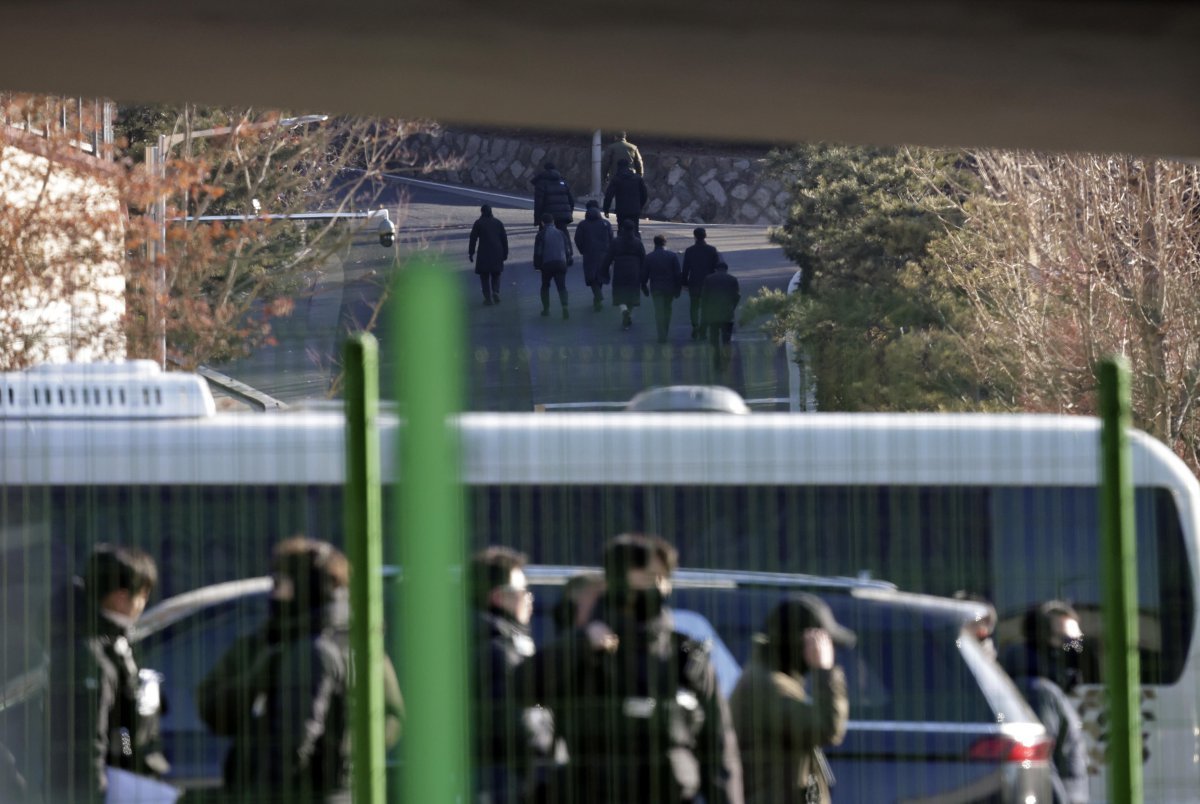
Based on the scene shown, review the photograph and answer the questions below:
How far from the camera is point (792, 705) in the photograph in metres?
4.29

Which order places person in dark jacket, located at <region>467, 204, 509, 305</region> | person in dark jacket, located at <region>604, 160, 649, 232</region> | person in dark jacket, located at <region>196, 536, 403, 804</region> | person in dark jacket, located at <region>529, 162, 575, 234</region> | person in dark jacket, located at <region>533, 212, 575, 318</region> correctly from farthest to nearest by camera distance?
person in dark jacket, located at <region>529, 162, 575, 234</region> → person in dark jacket, located at <region>604, 160, 649, 232</region> → person in dark jacket, located at <region>533, 212, 575, 318</region> → person in dark jacket, located at <region>467, 204, 509, 305</region> → person in dark jacket, located at <region>196, 536, 403, 804</region>

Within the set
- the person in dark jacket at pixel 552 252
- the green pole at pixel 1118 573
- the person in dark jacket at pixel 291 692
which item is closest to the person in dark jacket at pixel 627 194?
the person in dark jacket at pixel 552 252

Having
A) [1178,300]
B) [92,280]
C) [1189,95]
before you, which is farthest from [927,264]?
[1189,95]

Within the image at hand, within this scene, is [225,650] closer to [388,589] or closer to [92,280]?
[388,589]

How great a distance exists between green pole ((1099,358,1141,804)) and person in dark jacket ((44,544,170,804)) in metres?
2.61

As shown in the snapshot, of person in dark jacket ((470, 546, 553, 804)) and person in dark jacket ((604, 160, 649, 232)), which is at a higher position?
person in dark jacket ((604, 160, 649, 232))

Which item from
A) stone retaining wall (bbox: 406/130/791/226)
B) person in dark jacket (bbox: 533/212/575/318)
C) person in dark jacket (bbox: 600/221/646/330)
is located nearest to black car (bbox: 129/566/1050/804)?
person in dark jacket (bbox: 600/221/646/330)

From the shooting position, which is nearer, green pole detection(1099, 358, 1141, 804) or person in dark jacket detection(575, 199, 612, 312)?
green pole detection(1099, 358, 1141, 804)

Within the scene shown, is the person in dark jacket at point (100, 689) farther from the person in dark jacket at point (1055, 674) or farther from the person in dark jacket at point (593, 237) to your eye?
the person in dark jacket at point (593, 237)

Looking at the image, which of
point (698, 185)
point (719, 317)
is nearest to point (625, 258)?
point (719, 317)

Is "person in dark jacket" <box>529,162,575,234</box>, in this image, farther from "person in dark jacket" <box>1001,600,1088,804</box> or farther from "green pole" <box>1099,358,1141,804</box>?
"green pole" <box>1099,358,1141,804</box>

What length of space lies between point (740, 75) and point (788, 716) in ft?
5.97

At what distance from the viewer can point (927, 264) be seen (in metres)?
19.9

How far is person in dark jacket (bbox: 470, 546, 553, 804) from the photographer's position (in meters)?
4.07
